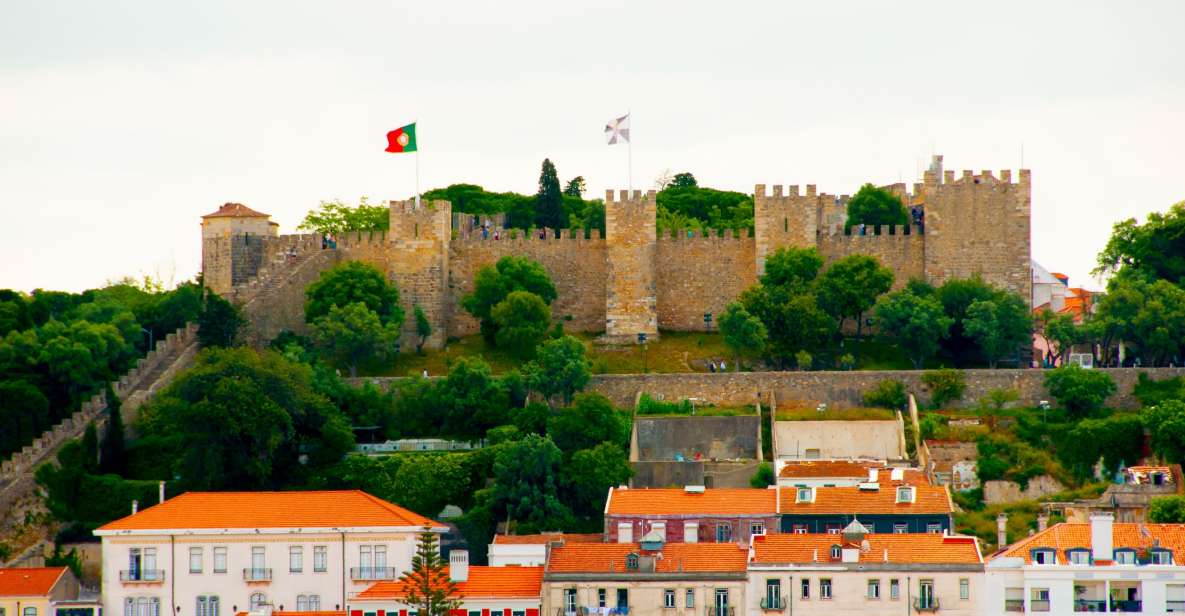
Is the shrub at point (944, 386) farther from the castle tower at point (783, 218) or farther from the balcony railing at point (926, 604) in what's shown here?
the balcony railing at point (926, 604)

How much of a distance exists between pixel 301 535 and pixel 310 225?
32.2 m

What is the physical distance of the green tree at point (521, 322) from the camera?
79.2m

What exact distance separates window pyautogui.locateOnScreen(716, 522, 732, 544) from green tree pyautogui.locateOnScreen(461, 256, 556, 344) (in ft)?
63.6

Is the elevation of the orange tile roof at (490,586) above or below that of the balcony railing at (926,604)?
above

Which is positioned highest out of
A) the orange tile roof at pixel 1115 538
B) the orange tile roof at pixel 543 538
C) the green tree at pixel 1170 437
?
the green tree at pixel 1170 437

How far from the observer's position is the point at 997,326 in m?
78.6

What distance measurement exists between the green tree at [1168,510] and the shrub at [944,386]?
10878mm

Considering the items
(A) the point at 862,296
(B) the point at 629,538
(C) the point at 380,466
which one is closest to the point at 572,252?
(A) the point at 862,296

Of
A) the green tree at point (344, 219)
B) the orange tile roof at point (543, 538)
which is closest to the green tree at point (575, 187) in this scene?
the green tree at point (344, 219)

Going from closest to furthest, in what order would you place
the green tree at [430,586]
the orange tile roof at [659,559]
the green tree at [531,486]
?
the green tree at [430,586] < the orange tile roof at [659,559] < the green tree at [531,486]

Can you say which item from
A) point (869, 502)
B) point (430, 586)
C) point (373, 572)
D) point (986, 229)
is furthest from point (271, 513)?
point (986, 229)

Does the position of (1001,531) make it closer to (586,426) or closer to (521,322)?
(586,426)

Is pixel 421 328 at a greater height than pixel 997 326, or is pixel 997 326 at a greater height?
pixel 997 326

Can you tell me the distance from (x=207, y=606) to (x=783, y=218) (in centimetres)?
2682
